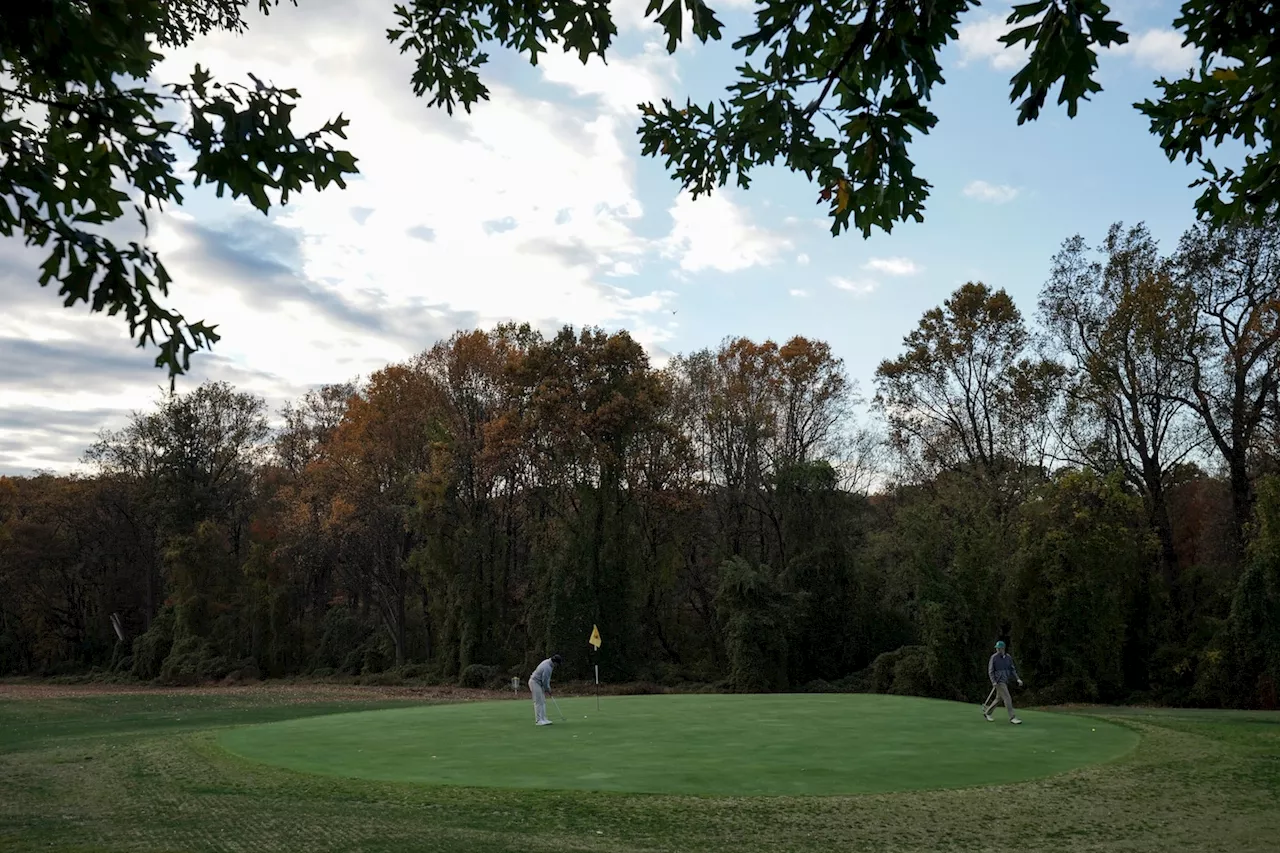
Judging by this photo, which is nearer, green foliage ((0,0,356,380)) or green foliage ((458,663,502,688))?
green foliage ((0,0,356,380))

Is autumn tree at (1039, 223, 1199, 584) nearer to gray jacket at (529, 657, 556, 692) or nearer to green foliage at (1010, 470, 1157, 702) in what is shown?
green foliage at (1010, 470, 1157, 702)

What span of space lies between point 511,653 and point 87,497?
1251 inches

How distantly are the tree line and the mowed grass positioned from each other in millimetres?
18014

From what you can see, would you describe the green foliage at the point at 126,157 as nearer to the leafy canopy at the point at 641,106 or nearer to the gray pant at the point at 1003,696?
the leafy canopy at the point at 641,106

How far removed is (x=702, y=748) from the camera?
16438 mm

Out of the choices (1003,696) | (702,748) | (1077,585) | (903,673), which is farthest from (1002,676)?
(1077,585)

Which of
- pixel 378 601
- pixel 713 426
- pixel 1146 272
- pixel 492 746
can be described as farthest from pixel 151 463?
pixel 1146 272

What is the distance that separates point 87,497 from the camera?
58.1 metres

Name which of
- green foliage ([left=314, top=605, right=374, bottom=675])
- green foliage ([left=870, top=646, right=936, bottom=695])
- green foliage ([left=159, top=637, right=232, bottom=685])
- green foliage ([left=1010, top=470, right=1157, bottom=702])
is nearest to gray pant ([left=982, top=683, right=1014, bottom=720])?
green foliage ([left=870, top=646, right=936, bottom=695])

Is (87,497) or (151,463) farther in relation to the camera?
(87,497)

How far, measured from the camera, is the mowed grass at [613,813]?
32.0ft

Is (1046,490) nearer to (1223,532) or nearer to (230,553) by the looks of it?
(1223,532)

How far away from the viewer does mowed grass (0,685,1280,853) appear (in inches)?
384

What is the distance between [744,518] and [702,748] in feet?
106
